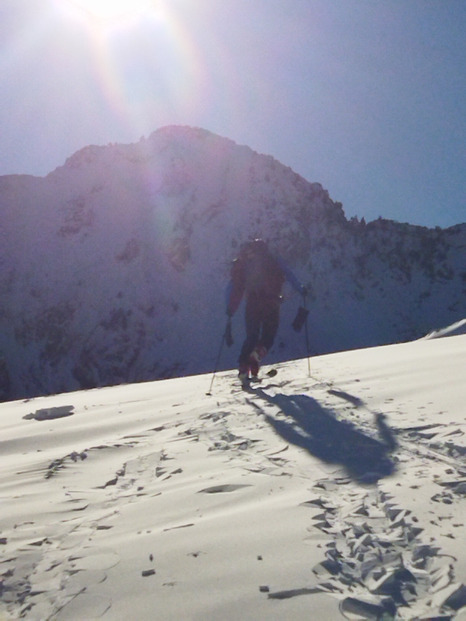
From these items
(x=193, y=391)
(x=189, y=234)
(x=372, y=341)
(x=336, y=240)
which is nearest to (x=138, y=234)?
(x=189, y=234)

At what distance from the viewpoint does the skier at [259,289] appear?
21.1ft

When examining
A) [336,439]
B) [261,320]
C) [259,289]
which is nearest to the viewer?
[336,439]

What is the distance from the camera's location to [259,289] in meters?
6.46

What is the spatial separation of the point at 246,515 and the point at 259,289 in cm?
477

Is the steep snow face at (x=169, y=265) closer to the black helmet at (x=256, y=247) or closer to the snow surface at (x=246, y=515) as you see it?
the black helmet at (x=256, y=247)

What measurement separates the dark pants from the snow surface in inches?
113

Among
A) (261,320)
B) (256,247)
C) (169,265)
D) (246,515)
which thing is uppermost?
(169,265)

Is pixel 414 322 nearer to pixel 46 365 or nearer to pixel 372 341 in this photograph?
pixel 372 341

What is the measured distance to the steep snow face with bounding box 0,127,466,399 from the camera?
187 ft

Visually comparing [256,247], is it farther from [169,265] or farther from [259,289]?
[169,265]

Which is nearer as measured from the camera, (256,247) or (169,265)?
(256,247)

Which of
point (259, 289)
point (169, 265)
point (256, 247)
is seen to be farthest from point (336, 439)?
point (169, 265)

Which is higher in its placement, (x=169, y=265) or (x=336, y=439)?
(x=169, y=265)

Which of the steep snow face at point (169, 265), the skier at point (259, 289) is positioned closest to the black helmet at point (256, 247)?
the skier at point (259, 289)
